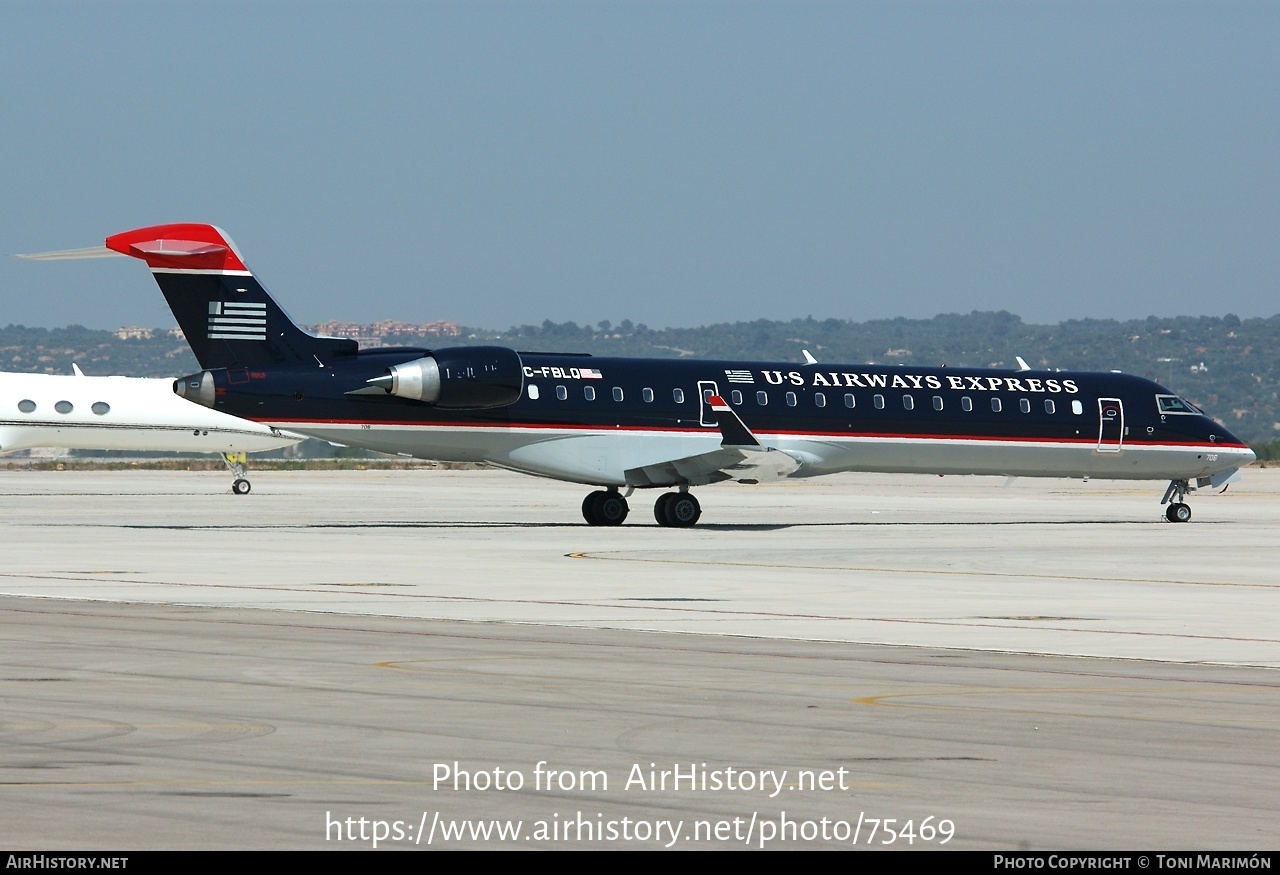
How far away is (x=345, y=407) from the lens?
32.8m

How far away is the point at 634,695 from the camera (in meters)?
12.3

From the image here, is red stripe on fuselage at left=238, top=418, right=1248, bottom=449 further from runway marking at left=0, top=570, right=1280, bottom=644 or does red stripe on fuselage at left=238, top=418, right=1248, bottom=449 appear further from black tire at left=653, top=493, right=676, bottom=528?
runway marking at left=0, top=570, right=1280, bottom=644

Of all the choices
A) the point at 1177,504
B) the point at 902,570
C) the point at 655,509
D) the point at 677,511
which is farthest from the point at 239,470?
the point at 902,570

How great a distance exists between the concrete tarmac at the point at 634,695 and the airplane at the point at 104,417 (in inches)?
940

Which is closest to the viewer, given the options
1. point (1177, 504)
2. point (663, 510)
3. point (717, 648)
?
point (717, 648)

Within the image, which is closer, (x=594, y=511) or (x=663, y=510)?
(x=663, y=510)

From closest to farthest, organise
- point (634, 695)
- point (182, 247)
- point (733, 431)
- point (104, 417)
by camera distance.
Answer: point (634, 695) < point (182, 247) < point (733, 431) < point (104, 417)

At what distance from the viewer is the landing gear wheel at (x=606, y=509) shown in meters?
35.8

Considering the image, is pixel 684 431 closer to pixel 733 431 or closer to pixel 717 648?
pixel 733 431

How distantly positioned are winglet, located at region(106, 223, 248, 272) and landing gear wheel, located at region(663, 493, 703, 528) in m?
9.24

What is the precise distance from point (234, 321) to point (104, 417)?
2152 centimetres

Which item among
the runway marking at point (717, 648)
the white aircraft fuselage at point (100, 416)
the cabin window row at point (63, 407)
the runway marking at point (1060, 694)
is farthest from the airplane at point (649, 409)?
the runway marking at point (1060, 694)

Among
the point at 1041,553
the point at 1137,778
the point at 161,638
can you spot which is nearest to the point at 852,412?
the point at 1041,553

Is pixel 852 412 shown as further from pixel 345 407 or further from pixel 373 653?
pixel 373 653
